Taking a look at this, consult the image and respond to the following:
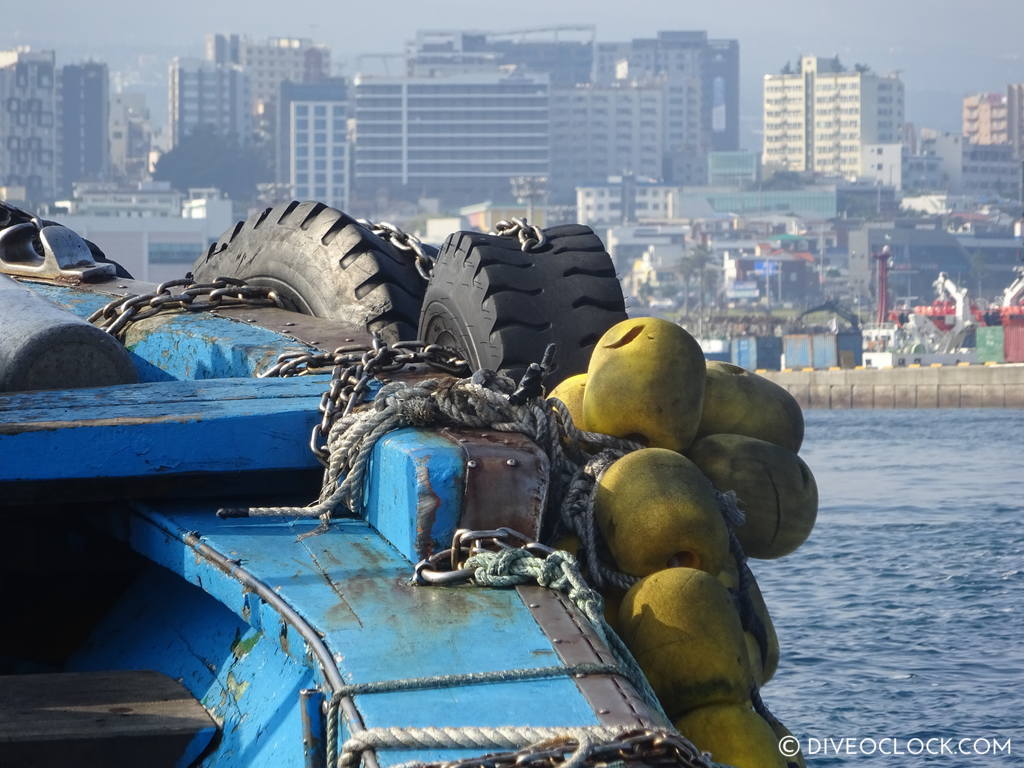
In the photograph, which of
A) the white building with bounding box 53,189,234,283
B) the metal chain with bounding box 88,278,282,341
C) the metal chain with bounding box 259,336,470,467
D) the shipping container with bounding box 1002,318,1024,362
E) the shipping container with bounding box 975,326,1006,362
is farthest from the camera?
the white building with bounding box 53,189,234,283

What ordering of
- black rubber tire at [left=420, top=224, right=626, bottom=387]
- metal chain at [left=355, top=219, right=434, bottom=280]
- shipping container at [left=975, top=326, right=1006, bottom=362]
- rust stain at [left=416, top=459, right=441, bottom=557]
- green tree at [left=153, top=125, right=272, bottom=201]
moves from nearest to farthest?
rust stain at [left=416, top=459, right=441, bottom=557], black rubber tire at [left=420, top=224, right=626, bottom=387], metal chain at [left=355, top=219, right=434, bottom=280], shipping container at [left=975, top=326, right=1006, bottom=362], green tree at [left=153, top=125, right=272, bottom=201]

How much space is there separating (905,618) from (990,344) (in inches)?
2919

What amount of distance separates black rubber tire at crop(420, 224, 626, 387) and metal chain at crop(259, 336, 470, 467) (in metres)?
0.33

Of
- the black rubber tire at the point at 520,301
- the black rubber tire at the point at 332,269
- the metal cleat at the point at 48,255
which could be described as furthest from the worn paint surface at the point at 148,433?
the metal cleat at the point at 48,255

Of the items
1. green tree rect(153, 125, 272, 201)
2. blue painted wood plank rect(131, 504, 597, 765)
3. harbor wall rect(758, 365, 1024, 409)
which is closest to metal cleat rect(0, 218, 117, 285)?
blue painted wood plank rect(131, 504, 597, 765)

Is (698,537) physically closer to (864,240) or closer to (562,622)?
(562,622)

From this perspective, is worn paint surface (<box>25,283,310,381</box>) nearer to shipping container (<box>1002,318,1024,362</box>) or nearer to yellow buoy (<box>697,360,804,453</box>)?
yellow buoy (<box>697,360,804,453</box>)

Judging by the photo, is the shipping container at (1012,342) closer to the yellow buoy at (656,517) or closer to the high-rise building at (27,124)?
the yellow buoy at (656,517)

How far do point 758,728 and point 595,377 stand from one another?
2.65 feet

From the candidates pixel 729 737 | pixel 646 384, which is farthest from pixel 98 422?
pixel 729 737

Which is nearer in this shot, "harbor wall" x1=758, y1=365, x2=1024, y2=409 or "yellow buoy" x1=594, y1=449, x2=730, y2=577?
"yellow buoy" x1=594, y1=449, x2=730, y2=577

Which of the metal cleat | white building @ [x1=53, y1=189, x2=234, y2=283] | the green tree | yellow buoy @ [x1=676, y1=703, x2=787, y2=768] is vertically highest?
the green tree

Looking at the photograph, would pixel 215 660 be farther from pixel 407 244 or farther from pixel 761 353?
pixel 761 353

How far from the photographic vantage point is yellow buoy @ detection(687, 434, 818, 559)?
145 inches
